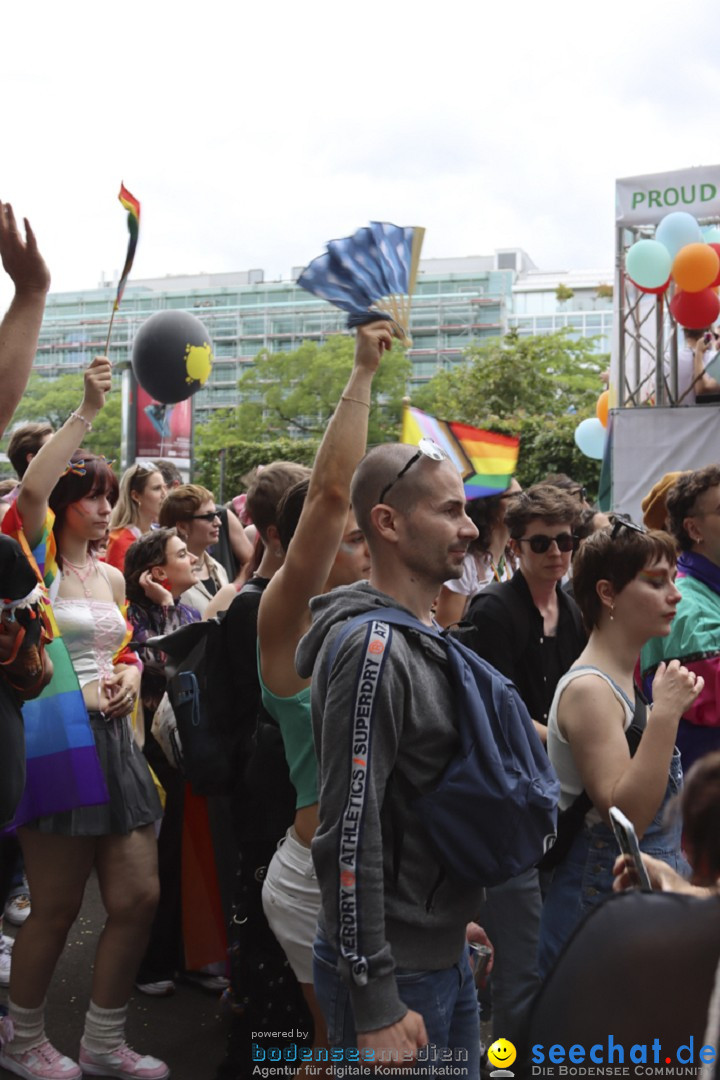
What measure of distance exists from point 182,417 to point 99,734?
18482 mm

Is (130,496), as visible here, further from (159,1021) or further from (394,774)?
(394,774)

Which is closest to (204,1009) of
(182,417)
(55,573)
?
(55,573)

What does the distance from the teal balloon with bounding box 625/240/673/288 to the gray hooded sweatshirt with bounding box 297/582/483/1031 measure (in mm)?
8866

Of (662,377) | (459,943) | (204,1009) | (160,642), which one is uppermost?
(662,377)

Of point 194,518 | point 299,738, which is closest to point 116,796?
point 299,738

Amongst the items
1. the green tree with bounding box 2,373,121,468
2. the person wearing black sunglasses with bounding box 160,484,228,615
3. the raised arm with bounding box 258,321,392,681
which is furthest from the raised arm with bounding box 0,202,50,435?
the green tree with bounding box 2,373,121,468

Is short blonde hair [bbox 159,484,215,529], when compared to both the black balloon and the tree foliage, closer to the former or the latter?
the black balloon

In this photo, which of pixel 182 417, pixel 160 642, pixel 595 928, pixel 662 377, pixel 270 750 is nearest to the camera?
pixel 595 928

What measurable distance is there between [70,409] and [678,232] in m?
50.5

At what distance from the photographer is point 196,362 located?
9.19 meters

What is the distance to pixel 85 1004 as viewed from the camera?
400cm

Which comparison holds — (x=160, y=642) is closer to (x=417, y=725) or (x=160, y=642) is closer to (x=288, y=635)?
(x=288, y=635)

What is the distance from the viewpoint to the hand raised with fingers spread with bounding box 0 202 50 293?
2.74 m

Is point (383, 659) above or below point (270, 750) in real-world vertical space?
above
